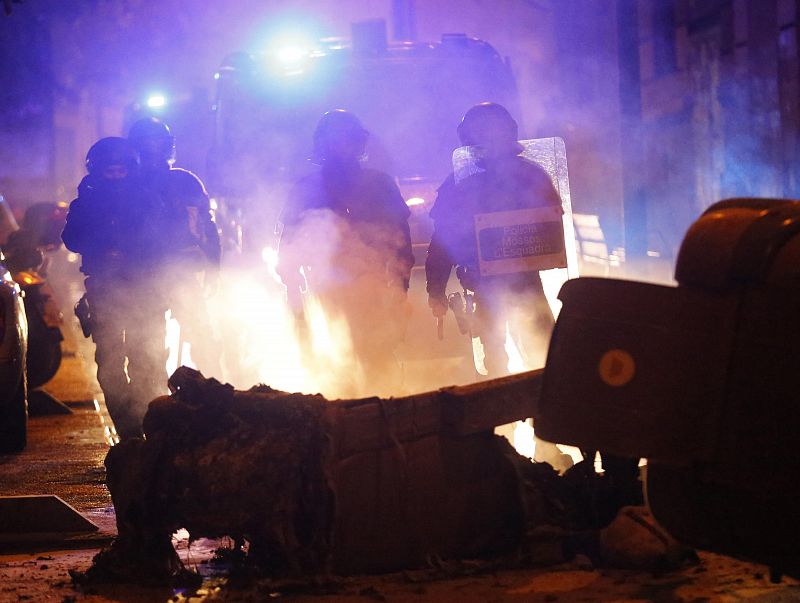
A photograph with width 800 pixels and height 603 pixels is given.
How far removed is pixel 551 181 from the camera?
6938mm

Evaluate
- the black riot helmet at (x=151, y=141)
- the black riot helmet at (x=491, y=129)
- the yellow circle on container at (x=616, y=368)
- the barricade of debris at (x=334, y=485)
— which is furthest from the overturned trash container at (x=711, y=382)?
the black riot helmet at (x=151, y=141)

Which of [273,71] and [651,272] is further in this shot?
[651,272]

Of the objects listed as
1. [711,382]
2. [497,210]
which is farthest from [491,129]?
[711,382]

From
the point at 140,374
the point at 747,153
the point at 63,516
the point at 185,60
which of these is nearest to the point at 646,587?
the point at 63,516

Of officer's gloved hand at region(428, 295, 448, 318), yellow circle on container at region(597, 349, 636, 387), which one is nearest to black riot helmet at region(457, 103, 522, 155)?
officer's gloved hand at region(428, 295, 448, 318)

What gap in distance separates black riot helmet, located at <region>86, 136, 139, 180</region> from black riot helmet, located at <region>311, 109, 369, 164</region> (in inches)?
64.2

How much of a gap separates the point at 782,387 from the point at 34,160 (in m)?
30.7

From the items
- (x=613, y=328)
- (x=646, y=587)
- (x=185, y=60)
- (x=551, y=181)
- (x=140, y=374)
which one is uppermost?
(x=185, y=60)

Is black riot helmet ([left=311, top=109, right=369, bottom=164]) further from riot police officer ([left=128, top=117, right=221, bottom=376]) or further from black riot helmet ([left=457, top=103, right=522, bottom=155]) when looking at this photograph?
riot police officer ([left=128, top=117, right=221, bottom=376])

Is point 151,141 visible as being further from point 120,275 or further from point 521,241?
point 521,241

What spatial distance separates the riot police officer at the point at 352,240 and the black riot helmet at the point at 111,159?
4.81 ft

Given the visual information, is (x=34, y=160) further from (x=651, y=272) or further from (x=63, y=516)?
(x=63, y=516)

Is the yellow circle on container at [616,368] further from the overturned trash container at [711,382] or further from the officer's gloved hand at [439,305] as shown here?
the officer's gloved hand at [439,305]

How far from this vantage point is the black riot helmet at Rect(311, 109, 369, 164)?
677 centimetres
